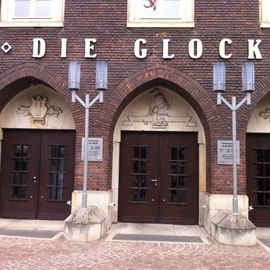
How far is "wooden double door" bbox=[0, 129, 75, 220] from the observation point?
1087 centimetres

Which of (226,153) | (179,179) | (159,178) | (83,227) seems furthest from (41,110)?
(226,153)

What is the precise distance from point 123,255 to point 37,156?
486cm

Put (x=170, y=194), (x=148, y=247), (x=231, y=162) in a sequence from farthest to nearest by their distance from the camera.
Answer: (x=170, y=194) < (x=231, y=162) < (x=148, y=247)

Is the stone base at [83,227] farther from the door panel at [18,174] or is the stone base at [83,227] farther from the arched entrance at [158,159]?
the door panel at [18,174]

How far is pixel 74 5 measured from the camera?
33.2 feet

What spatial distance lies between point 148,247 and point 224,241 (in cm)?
167

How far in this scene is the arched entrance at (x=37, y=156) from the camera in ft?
35.7

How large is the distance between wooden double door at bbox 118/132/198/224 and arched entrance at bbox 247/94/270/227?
1527 millimetres

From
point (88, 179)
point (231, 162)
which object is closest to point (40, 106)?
point (88, 179)

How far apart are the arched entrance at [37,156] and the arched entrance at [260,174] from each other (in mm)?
4974

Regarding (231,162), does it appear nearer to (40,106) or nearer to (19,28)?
(40,106)

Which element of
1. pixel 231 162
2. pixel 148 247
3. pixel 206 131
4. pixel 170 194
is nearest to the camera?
pixel 148 247

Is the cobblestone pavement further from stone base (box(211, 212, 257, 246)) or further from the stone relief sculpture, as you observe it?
the stone relief sculpture

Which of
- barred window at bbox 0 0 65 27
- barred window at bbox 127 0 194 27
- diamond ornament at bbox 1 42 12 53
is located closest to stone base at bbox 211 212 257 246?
barred window at bbox 127 0 194 27
